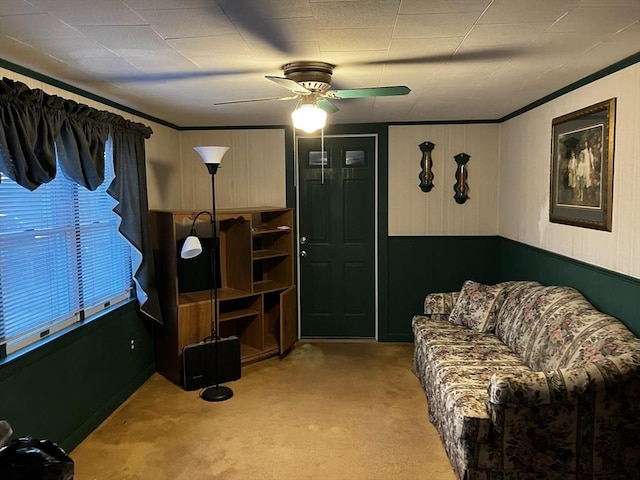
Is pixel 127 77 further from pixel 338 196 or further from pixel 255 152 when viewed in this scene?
pixel 338 196

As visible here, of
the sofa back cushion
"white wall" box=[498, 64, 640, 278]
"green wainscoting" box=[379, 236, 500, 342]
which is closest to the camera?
the sofa back cushion

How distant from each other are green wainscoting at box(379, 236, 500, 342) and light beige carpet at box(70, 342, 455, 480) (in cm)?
89

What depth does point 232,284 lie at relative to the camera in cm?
487

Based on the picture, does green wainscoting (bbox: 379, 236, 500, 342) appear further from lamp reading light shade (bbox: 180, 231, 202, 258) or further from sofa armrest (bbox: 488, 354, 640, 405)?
sofa armrest (bbox: 488, 354, 640, 405)

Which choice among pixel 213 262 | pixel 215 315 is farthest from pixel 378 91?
pixel 215 315

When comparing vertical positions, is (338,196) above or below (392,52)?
below

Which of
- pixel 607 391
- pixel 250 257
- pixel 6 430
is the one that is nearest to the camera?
pixel 6 430

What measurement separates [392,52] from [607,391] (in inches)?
76.5

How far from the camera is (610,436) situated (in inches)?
96.9

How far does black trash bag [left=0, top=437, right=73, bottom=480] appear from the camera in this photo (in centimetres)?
186

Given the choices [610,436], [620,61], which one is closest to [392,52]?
[620,61]

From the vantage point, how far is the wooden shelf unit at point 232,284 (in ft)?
14.0

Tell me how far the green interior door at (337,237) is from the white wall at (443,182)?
0.27 m

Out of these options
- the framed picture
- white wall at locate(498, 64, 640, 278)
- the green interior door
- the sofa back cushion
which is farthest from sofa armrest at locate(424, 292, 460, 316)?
the framed picture
